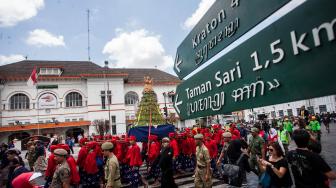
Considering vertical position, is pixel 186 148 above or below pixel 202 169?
below

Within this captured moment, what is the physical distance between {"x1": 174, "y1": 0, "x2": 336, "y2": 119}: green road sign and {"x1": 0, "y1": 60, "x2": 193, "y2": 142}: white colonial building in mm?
32624

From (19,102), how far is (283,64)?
3865 centimetres

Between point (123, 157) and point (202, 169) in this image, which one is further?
point (123, 157)

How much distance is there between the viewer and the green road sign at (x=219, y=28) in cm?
177

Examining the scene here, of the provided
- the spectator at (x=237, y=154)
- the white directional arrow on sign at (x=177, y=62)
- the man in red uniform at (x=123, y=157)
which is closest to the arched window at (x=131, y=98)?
the man in red uniform at (x=123, y=157)

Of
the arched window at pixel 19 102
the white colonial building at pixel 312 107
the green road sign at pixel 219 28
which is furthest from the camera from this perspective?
the white colonial building at pixel 312 107

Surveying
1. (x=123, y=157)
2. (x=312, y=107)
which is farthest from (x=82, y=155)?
(x=312, y=107)

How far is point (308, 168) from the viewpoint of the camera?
2.64m

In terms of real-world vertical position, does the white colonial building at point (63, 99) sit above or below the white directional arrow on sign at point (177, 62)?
above

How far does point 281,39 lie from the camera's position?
5.03 feet

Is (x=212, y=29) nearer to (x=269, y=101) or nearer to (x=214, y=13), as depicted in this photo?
(x=214, y=13)

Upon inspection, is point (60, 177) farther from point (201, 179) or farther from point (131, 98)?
point (131, 98)

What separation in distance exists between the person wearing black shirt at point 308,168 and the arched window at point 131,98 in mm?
37798

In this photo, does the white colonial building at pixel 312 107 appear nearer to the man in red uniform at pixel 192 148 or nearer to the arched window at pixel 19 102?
the man in red uniform at pixel 192 148
